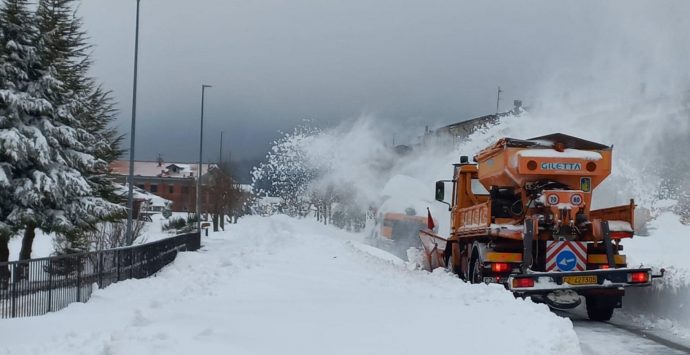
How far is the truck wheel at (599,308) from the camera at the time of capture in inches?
520

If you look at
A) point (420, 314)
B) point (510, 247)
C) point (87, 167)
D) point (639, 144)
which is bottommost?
point (420, 314)

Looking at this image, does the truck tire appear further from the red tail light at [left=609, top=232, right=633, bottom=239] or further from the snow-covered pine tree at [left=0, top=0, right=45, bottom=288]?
the snow-covered pine tree at [left=0, top=0, right=45, bottom=288]

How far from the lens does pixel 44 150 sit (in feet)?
62.3

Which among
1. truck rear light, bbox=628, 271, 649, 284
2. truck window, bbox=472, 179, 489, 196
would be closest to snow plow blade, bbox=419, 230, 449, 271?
truck window, bbox=472, 179, 489, 196

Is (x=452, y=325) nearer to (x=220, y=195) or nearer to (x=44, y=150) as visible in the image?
(x=44, y=150)

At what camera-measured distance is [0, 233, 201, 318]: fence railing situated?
37.1 ft

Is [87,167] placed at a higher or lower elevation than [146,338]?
higher

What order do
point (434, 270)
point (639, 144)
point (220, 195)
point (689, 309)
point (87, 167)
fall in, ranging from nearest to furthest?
point (689, 309) < point (434, 270) < point (87, 167) < point (639, 144) < point (220, 195)

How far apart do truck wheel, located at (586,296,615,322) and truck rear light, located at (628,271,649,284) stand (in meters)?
0.74

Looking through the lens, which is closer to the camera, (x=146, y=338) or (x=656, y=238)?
(x=146, y=338)

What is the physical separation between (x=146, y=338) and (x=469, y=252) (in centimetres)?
848

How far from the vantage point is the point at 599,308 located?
525 inches

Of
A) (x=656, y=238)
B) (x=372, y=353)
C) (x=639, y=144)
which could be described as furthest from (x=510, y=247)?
(x=639, y=144)

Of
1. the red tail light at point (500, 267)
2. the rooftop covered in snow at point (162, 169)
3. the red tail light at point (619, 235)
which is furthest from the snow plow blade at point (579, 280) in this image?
the rooftop covered in snow at point (162, 169)
